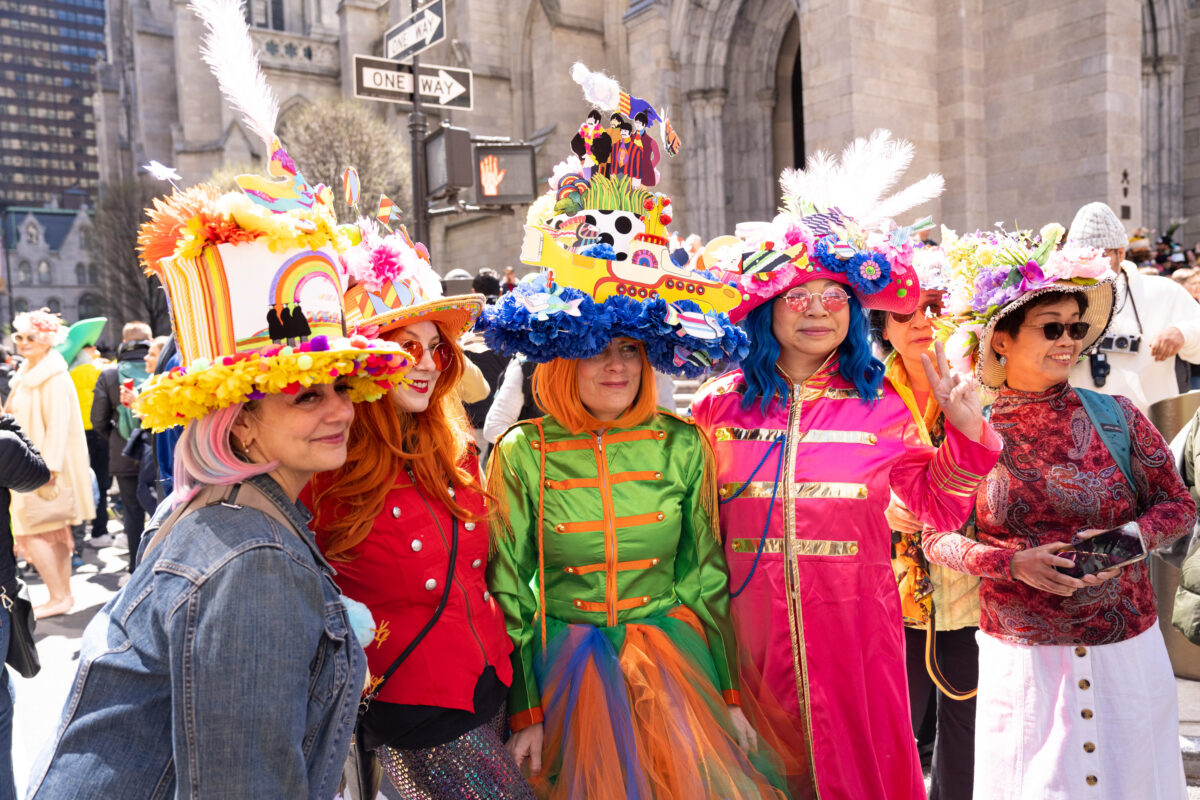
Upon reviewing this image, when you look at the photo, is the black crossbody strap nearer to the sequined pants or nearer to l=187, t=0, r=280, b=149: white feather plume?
the sequined pants

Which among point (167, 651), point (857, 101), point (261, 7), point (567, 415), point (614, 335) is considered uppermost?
point (261, 7)

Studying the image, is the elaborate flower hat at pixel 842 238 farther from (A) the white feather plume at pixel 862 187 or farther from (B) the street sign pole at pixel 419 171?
(B) the street sign pole at pixel 419 171

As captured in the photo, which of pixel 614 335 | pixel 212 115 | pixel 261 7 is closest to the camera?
pixel 614 335

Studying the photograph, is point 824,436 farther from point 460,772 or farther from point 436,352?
point 460,772

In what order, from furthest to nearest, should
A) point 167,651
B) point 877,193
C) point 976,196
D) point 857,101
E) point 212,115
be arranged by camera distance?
point 212,115
point 976,196
point 857,101
point 877,193
point 167,651

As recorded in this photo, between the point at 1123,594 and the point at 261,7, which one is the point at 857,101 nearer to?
the point at 1123,594

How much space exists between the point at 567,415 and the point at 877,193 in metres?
1.32

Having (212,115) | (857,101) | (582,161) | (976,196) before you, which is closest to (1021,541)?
(582,161)

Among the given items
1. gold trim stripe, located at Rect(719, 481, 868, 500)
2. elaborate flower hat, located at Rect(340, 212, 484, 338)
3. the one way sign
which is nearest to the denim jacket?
elaborate flower hat, located at Rect(340, 212, 484, 338)

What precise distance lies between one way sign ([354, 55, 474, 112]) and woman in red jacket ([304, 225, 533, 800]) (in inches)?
242

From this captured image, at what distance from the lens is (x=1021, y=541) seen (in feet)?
8.49

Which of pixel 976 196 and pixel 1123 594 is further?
pixel 976 196

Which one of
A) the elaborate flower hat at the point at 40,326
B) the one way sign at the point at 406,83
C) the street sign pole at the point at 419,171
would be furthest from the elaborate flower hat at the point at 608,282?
the street sign pole at the point at 419,171

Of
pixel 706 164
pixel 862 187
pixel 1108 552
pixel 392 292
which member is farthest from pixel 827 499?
pixel 706 164
